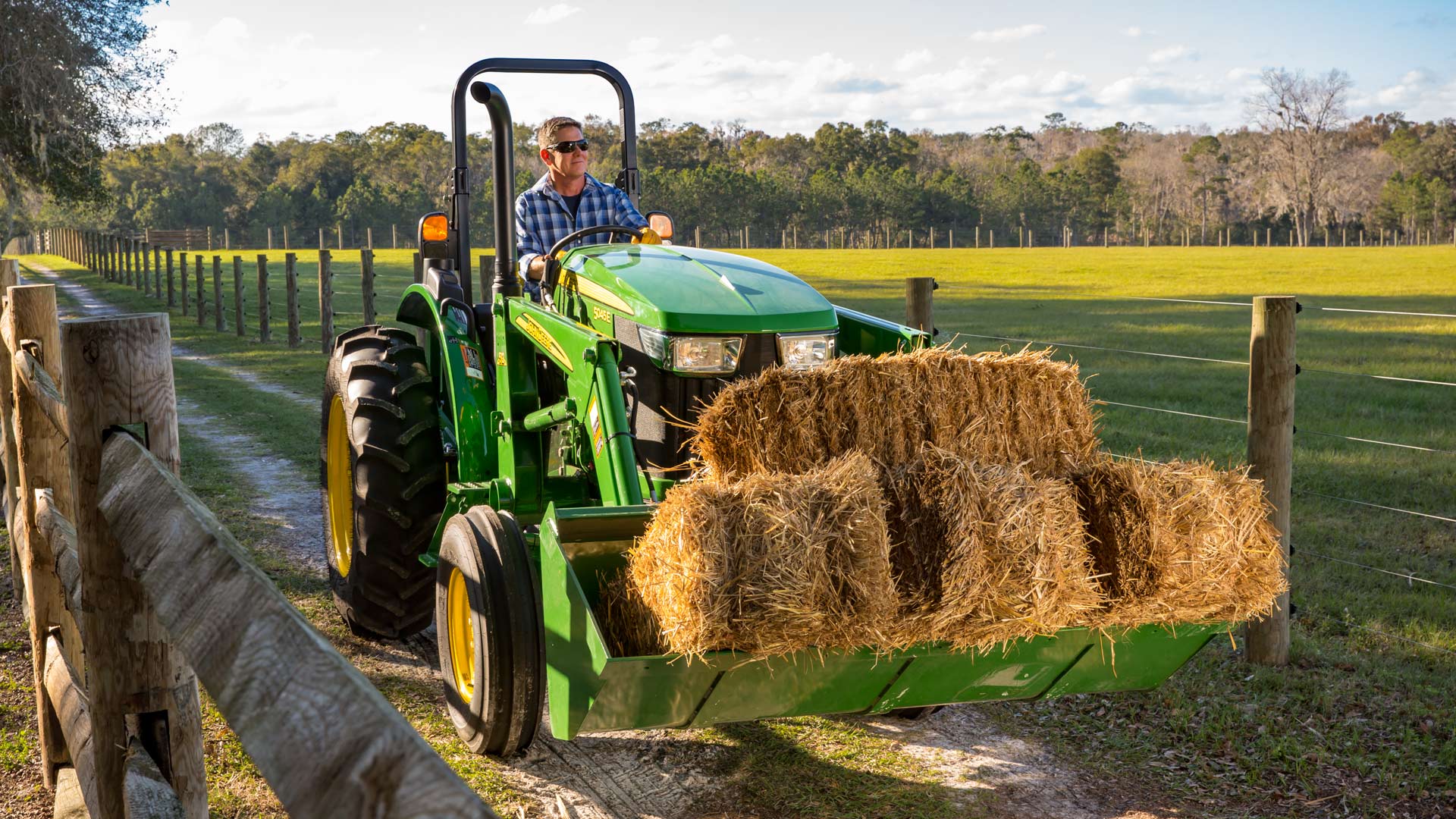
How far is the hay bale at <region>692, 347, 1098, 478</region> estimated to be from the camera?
3510mm

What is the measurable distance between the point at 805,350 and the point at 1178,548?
1.31 m

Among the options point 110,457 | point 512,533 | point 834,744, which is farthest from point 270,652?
point 834,744

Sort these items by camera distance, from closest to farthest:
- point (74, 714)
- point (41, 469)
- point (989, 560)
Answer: point (989, 560) < point (74, 714) < point (41, 469)

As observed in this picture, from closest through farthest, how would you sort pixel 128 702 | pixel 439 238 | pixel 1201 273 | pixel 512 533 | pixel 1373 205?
pixel 128 702 → pixel 512 533 → pixel 439 238 → pixel 1201 273 → pixel 1373 205

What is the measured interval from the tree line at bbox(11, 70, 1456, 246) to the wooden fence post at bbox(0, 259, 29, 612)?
55.7 metres

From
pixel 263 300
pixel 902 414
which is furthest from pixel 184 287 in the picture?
pixel 902 414

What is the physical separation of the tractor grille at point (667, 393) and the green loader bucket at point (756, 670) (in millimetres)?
674

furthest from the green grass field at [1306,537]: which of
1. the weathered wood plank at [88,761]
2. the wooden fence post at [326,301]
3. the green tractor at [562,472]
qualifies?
the weathered wood plank at [88,761]

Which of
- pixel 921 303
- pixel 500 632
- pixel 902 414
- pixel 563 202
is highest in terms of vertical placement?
pixel 563 202

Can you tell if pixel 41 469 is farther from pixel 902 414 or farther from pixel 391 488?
pixel 902 414

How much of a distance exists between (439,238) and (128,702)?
3.16 meters

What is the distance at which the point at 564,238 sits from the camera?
182 inches

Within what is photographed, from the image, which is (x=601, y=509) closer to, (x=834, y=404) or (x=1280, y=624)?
(x=834, y=404)

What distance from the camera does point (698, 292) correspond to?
4055 mm
